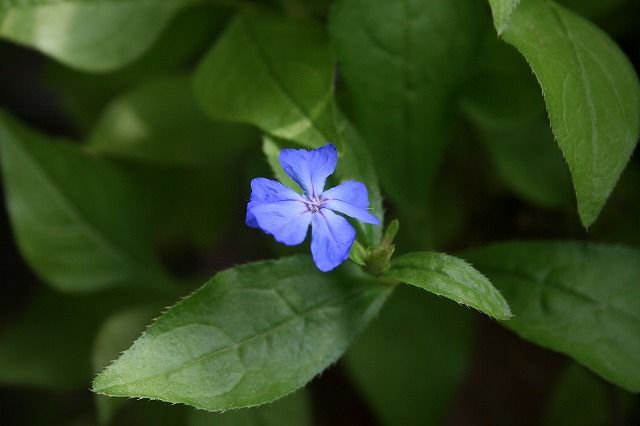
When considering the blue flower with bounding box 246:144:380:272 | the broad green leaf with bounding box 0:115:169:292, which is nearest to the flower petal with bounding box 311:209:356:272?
the blue flower with bounding box 246:144:380:272

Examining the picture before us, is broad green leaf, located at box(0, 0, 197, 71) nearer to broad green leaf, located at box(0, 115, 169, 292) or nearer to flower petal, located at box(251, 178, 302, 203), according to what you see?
broad green leaf, located at box(0, 115, 169, 292)

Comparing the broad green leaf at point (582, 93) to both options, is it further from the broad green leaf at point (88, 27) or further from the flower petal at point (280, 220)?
the broad green leaf at point (88, 27)

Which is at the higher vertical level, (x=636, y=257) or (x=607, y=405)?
(x=636, y=257)

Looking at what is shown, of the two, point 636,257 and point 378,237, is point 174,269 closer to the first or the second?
point 378,237

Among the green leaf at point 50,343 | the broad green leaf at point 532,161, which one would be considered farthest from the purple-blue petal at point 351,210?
the green leaf at point 50,343

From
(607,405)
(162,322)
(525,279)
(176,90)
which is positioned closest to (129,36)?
(176,90)
